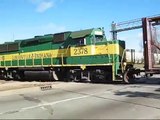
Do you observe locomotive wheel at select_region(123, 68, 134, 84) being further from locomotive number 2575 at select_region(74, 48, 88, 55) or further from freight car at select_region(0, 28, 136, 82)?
locomotive number 2575 at select_region(74, 48, 88, 55)

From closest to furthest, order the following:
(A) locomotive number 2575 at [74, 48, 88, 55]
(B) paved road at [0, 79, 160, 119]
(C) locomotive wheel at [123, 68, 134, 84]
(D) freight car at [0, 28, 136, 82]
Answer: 1. (B) paved road at [0, 79, 160, 119]
2. (C) locomotive wheel at [123, 68, 134, 84]
3. (D) freight car at [0, 28, 136, 82]
4. (A) locomotive number 2575 at [74, 48, 88, 55]

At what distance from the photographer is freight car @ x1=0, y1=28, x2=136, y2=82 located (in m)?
21.1

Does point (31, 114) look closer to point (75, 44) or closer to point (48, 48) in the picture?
point (75, 44)

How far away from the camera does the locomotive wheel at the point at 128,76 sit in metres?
20.4

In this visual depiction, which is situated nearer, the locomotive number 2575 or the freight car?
the freight car

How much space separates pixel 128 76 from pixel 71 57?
15.3 ft

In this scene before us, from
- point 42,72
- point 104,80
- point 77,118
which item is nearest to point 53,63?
point 42,72

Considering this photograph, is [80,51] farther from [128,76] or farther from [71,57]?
[128,76]

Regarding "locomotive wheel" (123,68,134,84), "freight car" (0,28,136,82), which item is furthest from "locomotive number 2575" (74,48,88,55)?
"locomotive wheel" (123,68,134,84)

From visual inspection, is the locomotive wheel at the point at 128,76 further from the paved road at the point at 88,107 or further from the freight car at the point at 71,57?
the paved road at the point at 88,107

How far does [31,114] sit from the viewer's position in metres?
10.2

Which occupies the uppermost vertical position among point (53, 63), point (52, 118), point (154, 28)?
point (154, 28)

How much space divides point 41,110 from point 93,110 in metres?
1.84

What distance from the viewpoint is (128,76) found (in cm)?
2098
